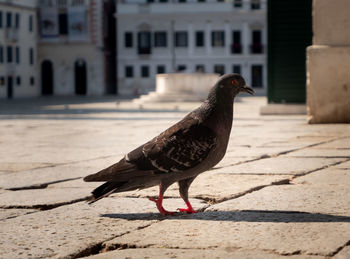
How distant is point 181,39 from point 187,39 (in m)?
0.44

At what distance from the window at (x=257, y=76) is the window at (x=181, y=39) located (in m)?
5.37

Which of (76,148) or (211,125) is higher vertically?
(211,125)

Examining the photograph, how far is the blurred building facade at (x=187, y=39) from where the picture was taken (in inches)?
2320

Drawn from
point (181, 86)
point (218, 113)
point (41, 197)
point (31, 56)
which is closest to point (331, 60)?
point (41, 197)

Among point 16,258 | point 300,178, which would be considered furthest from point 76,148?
point 16,258

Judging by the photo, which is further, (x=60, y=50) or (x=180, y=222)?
(x=60, y=50)

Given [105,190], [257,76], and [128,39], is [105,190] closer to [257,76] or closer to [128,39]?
[257,76]

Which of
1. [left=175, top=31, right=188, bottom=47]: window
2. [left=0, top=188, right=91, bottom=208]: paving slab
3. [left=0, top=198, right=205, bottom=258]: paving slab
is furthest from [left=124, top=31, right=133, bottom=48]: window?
[left=0, top=198, right=205, bottom=258]: paving slab

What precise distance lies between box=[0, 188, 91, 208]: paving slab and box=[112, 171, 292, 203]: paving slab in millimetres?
338

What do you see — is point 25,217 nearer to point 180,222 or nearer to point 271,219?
point 180,222

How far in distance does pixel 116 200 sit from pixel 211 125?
1.05 meters

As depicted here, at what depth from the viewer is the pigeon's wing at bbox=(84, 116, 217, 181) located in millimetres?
4418

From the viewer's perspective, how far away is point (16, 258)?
136 inches

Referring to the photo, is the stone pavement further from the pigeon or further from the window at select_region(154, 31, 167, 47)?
the window at select_region(154, 31, 167, 47)
